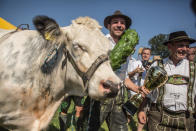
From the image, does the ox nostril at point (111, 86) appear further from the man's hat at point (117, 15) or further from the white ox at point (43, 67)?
the man's hat at point (117, 15)

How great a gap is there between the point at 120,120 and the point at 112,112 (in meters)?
0.22

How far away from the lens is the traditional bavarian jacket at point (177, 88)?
3.28 m

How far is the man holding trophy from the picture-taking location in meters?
3.28

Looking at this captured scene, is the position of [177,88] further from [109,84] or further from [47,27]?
[47,27]

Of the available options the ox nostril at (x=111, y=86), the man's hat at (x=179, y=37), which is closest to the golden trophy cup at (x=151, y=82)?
the man's hat at (x=179, y=37)

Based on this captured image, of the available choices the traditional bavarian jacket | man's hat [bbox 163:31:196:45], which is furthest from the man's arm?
man's hat [bbox 163:31:196:45]

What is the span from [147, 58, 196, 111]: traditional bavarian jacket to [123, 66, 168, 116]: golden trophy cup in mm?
226

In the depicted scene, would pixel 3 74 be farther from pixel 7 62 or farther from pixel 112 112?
pixel 112 112

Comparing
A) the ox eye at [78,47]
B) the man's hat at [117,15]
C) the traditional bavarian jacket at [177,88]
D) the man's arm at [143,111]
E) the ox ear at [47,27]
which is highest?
the man's hat at [117,15]

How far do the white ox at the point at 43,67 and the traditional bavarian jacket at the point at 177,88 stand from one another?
147 centimetres

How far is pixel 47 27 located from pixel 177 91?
2.53 metres

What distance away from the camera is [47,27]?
9.01 ft

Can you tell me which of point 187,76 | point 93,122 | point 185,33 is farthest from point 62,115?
point 185,33

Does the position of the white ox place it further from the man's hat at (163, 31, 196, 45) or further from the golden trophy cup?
the man's hat at (163, 31, 196, 45)
